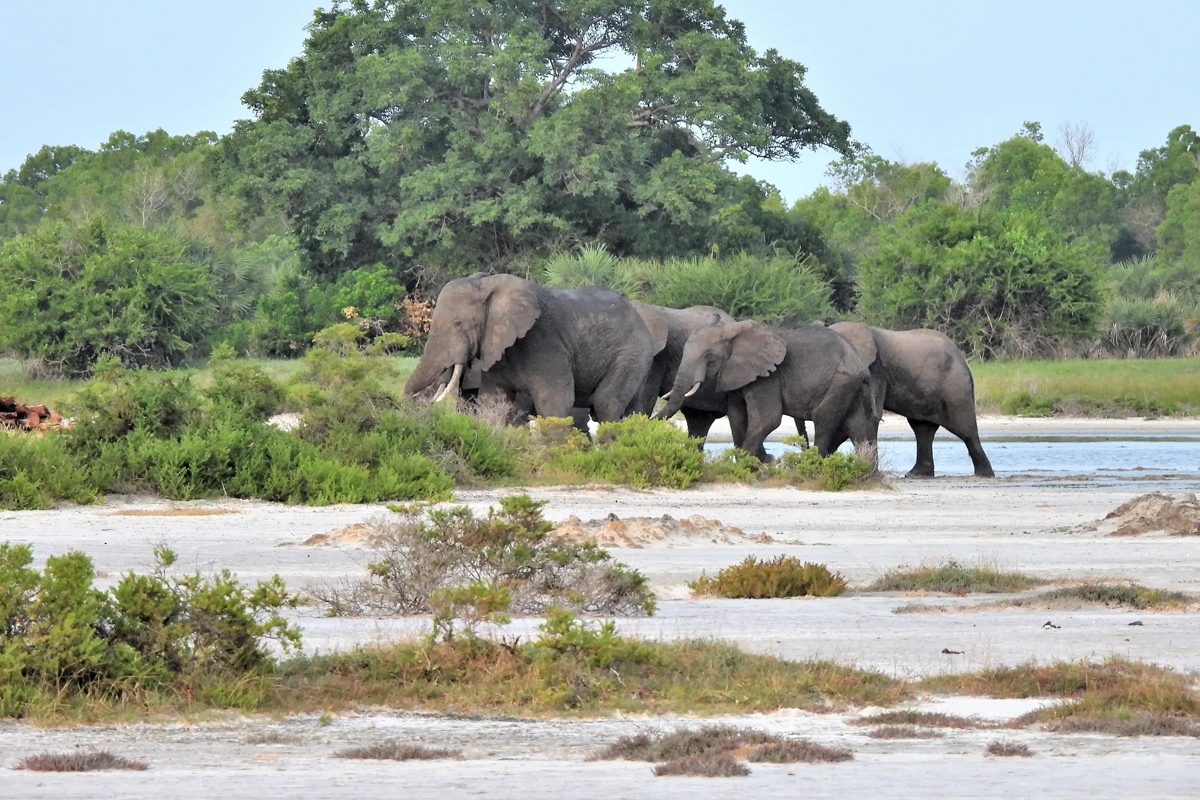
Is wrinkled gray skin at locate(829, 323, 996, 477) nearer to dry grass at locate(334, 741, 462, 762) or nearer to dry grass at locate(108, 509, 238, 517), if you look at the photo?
dry grass at locate(108, 509, 238, 517)

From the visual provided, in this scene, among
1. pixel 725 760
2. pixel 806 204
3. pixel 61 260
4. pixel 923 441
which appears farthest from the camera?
pixel 806 204

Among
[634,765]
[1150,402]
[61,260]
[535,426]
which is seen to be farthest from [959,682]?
[61,260]

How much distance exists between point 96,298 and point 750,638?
1318 inches

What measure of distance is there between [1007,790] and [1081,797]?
26cm

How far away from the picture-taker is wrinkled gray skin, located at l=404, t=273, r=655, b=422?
78.9 ft

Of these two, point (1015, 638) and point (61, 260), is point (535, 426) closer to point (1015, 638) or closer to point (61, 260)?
point (1015, 638)

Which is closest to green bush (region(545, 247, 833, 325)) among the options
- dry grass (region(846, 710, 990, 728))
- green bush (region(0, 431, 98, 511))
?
green bush (region(0, 431, 98, 511))

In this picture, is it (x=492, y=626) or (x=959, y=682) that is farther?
(x=492, y=626)

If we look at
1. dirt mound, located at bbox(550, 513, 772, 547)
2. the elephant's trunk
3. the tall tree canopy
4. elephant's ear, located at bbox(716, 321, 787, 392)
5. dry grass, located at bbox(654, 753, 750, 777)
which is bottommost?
dry grass, located at bbox(654, 753, 750, 777)

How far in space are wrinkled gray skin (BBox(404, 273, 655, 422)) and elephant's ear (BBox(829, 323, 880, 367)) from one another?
102 inches

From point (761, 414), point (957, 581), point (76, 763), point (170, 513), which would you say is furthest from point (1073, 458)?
point (76, 763)

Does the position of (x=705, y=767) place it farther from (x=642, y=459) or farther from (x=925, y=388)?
(x=925, y=388)

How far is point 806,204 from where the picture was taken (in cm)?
9819

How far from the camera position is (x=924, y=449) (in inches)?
1036
